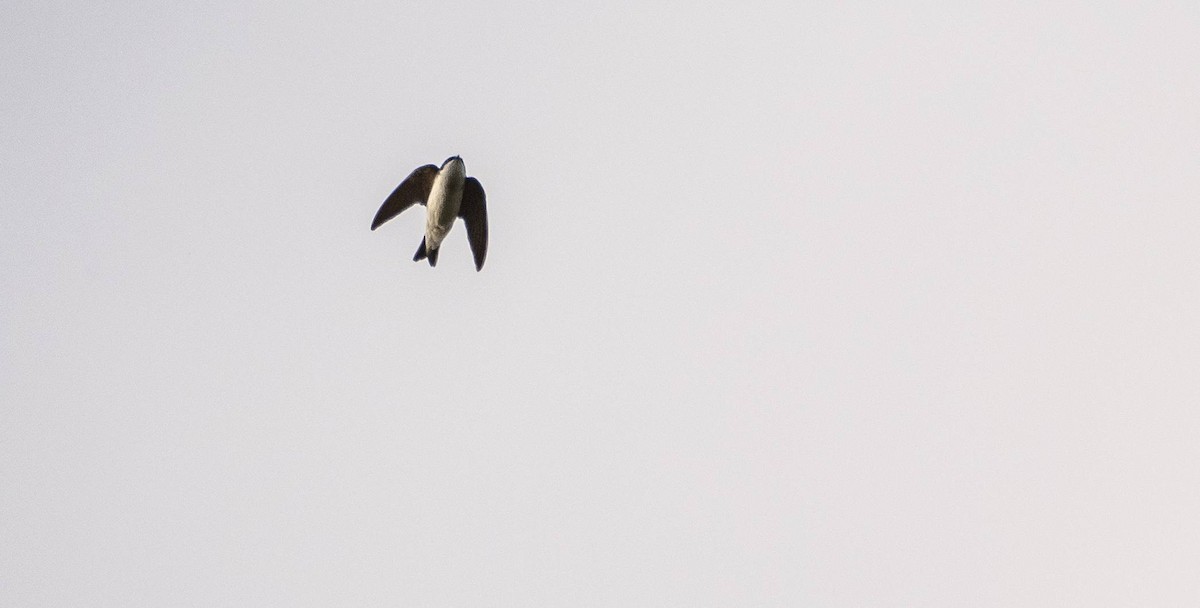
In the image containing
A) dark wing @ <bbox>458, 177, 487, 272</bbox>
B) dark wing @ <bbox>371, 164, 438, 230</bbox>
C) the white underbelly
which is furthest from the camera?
dark wing @ <bbox>458, 177, 487, 272</bbox>

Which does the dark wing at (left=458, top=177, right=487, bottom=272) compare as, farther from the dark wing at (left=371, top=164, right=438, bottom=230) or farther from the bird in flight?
the dark wing at (left=371, top=164, right=438, bottom=230)

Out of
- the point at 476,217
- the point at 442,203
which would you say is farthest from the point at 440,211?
the point at 476,217

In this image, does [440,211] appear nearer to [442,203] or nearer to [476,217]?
[442,203]

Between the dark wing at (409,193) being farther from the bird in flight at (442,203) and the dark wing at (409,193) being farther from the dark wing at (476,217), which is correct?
the dark wing at (476,217)

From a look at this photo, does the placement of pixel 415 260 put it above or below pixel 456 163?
below

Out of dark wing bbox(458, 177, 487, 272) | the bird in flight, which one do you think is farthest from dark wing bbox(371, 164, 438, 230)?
dark wing bbox(458, 177, 487, 272)
